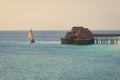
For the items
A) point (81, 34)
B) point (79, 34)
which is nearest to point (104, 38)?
point (81, 34)

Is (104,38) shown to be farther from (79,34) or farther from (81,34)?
(79,34)

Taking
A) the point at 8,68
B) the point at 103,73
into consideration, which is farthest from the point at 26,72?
the point at 103,73

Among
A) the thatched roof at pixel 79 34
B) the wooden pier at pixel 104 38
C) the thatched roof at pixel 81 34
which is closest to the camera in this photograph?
the thatched roof at pixel 81 34

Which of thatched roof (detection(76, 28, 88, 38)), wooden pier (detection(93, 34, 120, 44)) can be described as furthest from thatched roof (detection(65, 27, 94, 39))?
wooden pier (detection(93, 34, 120, 44))

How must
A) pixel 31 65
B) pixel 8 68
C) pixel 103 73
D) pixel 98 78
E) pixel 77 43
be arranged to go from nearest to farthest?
pixel 98 78
pixel 103 73
pixel 8 68
pixel 31 65
pixel 77 43

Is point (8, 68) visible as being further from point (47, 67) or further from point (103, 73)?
point (103, 73)

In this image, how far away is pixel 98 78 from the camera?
53062 millimetres

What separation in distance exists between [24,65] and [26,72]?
9.43 metres

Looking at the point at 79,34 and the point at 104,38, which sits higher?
the point at 79,34

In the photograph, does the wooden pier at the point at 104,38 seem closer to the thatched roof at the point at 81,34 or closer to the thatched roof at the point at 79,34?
the thatched roof at the point at 79,34

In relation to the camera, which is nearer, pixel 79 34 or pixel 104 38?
pixel 79 34

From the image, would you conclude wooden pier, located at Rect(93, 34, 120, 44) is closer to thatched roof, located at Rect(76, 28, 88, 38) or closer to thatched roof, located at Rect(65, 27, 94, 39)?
thatched roof, located at Rect(65, 27, 94, 39)

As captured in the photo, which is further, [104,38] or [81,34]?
[104,38]

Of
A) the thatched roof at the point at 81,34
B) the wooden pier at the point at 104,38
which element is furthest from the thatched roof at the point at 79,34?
the wooden pier at the point at 104,38
